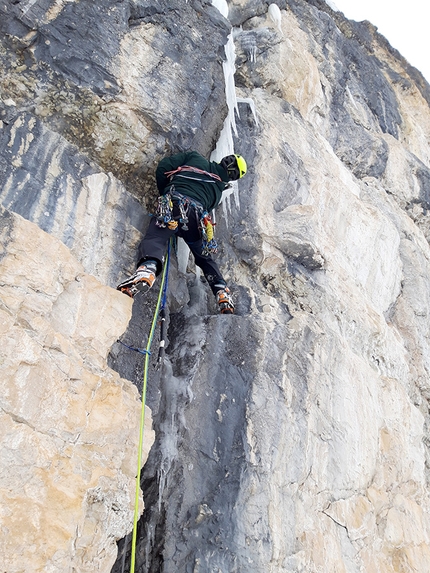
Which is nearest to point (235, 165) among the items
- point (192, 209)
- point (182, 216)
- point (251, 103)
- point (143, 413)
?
point (192, 209)

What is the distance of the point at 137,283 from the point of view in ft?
13.7

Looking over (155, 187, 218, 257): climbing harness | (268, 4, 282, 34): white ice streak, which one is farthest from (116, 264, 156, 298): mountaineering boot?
(268, 4, 282, 34): white ice streak

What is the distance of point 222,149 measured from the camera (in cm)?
590

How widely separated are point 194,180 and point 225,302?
47.0 inches

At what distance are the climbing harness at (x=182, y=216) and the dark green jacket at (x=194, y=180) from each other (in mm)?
86

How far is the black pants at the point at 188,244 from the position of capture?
14.6 ft

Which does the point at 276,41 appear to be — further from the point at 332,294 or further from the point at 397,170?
the point at 332,294

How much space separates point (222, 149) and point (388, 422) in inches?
131

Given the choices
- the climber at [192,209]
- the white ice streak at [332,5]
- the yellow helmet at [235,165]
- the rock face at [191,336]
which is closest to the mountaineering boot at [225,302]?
the climber at [192,209]

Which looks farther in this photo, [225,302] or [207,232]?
[207,232]

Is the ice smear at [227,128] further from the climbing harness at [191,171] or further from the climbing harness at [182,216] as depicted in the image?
the climbing harness at [182,216]

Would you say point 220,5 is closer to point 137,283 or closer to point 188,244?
point 188,244

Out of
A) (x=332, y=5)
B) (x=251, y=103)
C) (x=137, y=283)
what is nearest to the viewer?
(x=137, y=283)

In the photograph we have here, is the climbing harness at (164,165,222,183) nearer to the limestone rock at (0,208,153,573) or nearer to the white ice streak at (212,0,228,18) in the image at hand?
the limestone rock at (0,208,153,573)
